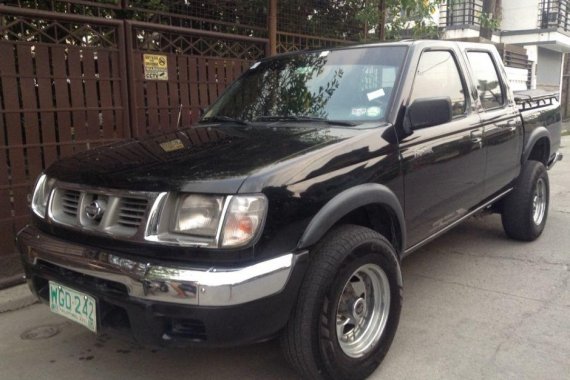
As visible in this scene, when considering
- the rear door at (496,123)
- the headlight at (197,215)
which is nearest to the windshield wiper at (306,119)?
the headlight at (197,215)

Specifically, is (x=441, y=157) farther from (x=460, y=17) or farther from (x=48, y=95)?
(x=460, y=17)

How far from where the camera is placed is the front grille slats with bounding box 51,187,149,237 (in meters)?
2.36

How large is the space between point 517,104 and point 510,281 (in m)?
1.72

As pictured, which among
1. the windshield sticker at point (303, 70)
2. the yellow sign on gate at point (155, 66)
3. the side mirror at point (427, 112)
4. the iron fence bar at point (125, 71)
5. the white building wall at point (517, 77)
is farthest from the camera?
the white building wall at point (517, 77)

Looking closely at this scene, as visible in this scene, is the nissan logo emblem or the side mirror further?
the side mirror

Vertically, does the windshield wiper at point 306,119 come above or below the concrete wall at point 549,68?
below

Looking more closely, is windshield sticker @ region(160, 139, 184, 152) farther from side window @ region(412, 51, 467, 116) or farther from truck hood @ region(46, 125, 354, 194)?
side window @ region(412, 51, 467, 116)

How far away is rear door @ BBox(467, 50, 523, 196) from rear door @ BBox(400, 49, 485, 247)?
0.20 metres

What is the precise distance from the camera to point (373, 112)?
315cm

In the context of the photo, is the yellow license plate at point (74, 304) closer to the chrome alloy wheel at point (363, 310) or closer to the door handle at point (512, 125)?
the chrome alloy wheel at point (363, 310)

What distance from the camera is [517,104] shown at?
4828mm

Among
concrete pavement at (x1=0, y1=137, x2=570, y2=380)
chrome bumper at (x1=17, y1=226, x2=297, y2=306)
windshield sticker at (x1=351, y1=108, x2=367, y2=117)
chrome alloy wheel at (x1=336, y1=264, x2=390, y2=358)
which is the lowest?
concrete pavement at (x1=0, y1=137, x2=570, y2=380)

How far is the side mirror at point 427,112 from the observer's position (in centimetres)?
303

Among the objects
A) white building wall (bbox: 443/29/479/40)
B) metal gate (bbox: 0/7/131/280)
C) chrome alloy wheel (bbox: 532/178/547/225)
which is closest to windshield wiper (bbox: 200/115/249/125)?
metal gate (bbox: 0/7/131/280)
